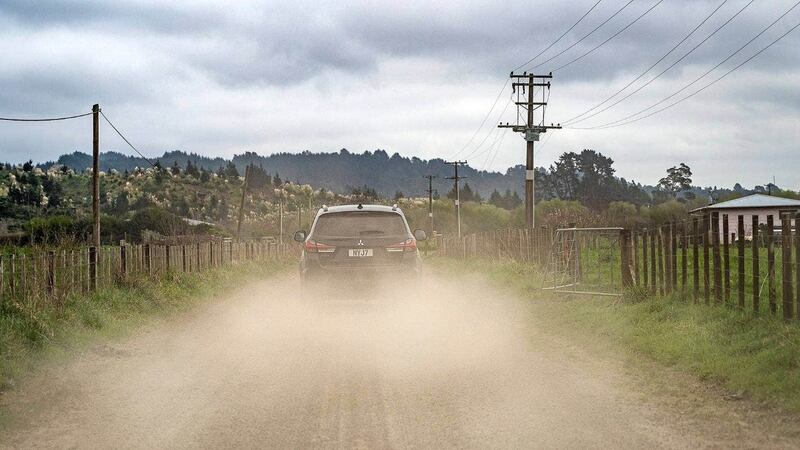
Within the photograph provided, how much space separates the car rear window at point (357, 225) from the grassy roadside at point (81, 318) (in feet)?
12.2

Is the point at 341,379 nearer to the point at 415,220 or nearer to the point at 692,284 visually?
the point at 692,284

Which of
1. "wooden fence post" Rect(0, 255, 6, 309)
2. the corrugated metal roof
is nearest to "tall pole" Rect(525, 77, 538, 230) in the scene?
"wooden fence post" Rect(0, 255, 6, 309)

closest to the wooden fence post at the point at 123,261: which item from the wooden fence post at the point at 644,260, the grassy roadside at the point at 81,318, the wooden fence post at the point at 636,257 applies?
the grassy roadside at the point at 81,318

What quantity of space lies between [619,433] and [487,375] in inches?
100

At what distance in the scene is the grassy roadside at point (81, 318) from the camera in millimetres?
9172

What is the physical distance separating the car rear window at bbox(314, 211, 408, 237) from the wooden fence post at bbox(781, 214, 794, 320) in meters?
5.24

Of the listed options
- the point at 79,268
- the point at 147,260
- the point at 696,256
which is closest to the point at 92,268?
the point at 79,268

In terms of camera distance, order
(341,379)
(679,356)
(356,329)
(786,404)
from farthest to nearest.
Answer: (356,329)
(679,356)
(341,379)
(786,404)

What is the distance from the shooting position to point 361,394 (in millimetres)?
7387

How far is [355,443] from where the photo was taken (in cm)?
561

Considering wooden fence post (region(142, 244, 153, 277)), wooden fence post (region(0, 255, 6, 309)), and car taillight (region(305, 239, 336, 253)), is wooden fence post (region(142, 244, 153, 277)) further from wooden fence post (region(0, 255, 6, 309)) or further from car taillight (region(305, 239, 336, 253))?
car taillight (region(305, 239, 336, 253))

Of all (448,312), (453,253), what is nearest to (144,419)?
(448,312)

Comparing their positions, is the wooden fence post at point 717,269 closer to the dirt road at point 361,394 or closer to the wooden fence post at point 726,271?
the wooden fence post at point 726,271

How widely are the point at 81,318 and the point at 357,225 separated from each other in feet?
15.2
